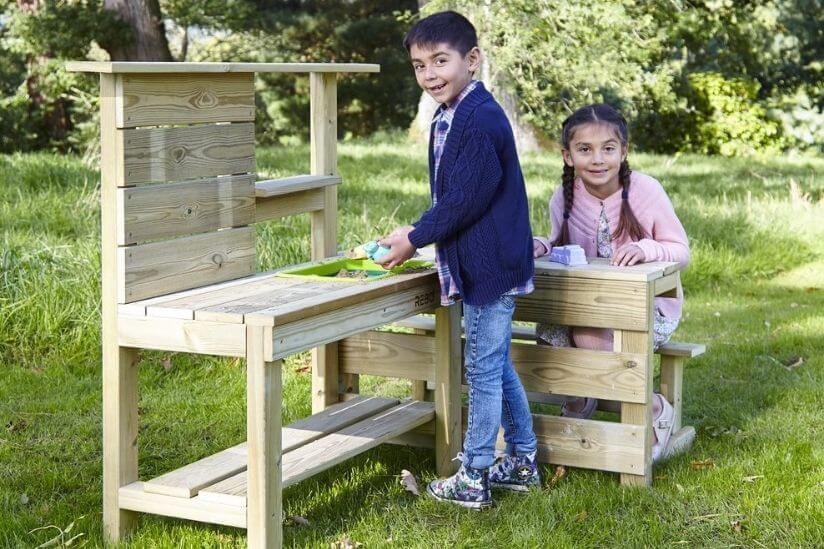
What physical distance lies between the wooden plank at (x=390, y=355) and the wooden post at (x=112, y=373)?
1227mm

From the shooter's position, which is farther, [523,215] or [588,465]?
[588,465]

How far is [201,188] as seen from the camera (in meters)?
3.71

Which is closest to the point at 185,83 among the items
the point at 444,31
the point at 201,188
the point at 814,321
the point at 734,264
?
the point at 201,188

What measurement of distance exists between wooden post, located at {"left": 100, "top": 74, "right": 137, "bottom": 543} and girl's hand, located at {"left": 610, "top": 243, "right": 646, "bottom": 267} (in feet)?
5.94

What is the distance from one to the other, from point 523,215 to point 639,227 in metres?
0.80

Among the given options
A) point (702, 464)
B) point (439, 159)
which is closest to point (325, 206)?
point (439, 159)

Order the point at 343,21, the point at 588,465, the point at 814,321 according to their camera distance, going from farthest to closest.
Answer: the point at 343,21 → the point at 814,321 → the point at 588,465

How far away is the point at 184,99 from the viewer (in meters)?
3.60

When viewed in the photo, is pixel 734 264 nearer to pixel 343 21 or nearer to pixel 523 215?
pixel 523 215

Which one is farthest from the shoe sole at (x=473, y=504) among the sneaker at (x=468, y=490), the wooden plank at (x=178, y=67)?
the wooden plank at (x=178, y=67)

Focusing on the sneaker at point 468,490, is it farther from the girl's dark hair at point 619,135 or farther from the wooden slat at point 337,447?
the girl's dark hair at point 619,135

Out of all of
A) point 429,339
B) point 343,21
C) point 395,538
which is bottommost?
point 395,538

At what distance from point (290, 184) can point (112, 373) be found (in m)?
1.07

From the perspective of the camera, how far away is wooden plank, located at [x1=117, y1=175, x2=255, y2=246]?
341 cm
